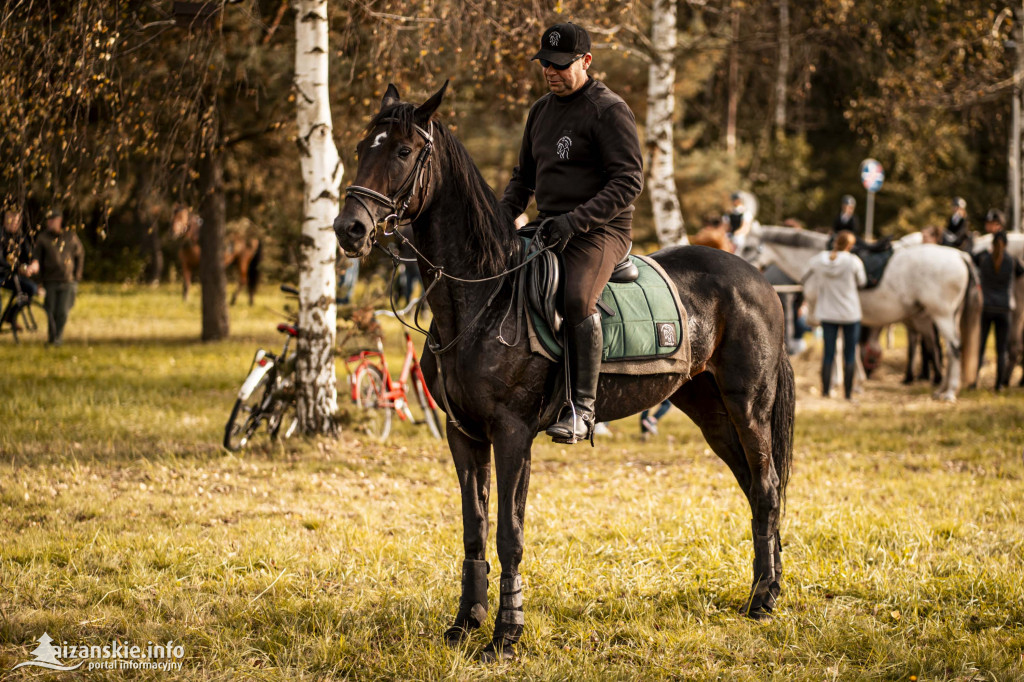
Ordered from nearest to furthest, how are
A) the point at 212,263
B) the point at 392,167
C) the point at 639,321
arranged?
the point at 392,167 → the point at 639,321 → the point at 212,263

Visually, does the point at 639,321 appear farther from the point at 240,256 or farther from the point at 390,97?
the point at 240,256

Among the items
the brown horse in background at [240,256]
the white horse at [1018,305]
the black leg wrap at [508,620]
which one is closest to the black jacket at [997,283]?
the white horse at [1018,305]

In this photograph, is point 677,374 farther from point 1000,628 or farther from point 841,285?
point 841,285

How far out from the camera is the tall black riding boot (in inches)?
177

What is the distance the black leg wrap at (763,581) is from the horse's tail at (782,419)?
334mm

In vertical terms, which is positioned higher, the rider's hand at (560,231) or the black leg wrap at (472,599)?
the rider's hand at (560,231)

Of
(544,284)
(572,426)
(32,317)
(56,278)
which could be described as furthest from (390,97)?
(32,317)

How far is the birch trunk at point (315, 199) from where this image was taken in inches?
333

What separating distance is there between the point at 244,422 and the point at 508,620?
17.8 ft

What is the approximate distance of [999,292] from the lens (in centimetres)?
1379

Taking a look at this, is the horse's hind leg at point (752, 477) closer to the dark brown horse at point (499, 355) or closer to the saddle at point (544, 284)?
the dark brown horse at point (499, 355)

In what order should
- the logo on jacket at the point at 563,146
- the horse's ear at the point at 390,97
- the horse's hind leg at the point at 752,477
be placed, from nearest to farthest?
the horse's ear at the point at 390,97 → the logo on jacket at the point at 563,146 → the horse's hind leg at the point at 752,477

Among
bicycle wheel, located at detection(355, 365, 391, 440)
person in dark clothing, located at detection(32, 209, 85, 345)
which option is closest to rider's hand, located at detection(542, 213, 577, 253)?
bicycle wheel, located at detection(355, 365, 391, 440)

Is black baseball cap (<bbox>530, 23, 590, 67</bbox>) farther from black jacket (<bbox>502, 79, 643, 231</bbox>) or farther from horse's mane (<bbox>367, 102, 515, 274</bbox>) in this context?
horse's mane (<bbox>367, 102, 515, 274</bbox>)
